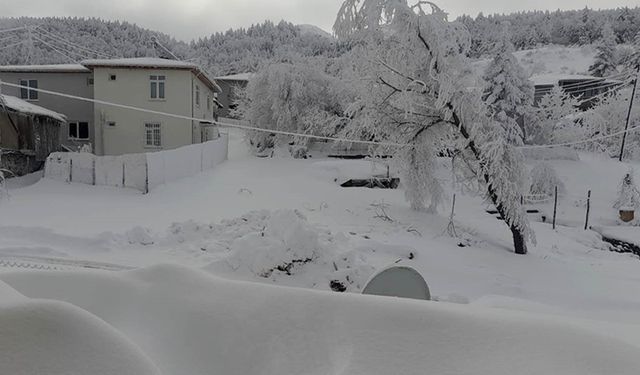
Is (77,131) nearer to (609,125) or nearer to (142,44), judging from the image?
(609,125)

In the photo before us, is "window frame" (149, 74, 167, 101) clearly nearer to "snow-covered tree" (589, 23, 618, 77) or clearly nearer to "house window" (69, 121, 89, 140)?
"house window" (69, 121, 89, 140)

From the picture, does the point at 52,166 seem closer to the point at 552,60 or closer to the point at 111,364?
the point at 111,364

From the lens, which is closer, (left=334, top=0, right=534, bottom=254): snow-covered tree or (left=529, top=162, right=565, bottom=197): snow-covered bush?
(left=334, top=0, right=534, bottom=254): snow-covered tree

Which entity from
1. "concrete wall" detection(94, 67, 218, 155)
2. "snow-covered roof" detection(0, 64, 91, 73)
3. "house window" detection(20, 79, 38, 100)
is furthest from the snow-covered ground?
"house window" detection(20, 79, 38, 100)

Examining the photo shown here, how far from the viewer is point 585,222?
1973 centimetres

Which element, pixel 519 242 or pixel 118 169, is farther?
pixel 118 169

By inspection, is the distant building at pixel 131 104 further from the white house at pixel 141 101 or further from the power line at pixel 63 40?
the power line at pixel 63 40

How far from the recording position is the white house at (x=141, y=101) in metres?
26.1

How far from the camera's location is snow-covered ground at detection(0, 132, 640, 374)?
2.05m

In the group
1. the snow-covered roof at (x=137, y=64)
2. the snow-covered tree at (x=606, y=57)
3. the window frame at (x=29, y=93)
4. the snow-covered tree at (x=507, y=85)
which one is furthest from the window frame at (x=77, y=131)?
the snow-covered tree at (x=606, y=57)

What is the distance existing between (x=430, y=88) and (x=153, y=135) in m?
18.5

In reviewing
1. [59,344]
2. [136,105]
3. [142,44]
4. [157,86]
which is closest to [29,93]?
[136,105]

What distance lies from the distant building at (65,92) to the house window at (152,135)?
144 inches

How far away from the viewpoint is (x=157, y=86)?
86.6 ft
